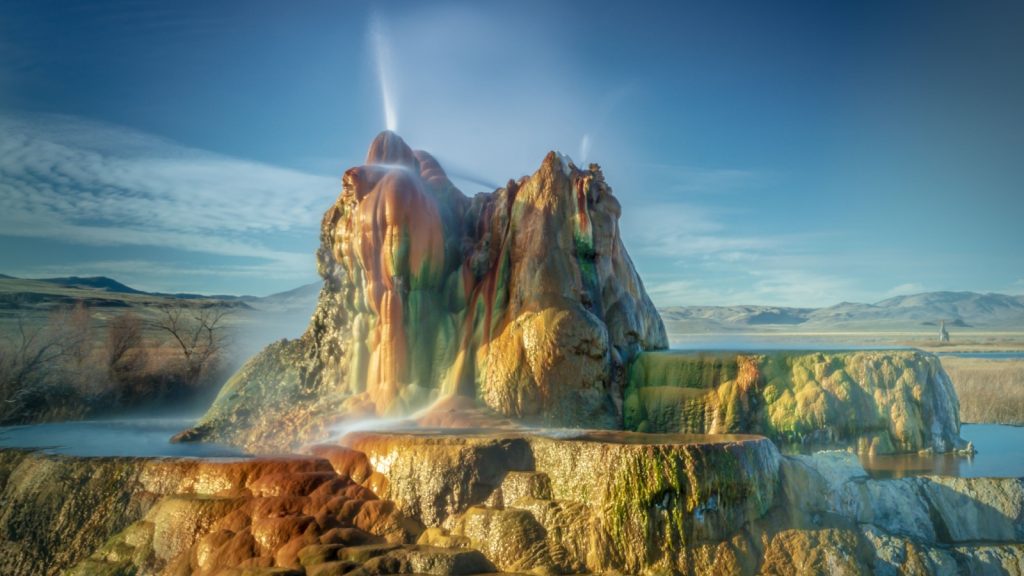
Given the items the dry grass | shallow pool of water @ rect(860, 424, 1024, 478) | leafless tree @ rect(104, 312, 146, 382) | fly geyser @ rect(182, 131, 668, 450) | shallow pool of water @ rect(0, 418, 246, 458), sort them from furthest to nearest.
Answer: leafless tree @ rect(104, 312, 146, 382), the dry grass, fly geyser @ rect(182, 131, 668, 450), shallow pool of water @ rect(0, 418, 246, 458), shallow pool of water @ rect(860, 424, 1024, 478)

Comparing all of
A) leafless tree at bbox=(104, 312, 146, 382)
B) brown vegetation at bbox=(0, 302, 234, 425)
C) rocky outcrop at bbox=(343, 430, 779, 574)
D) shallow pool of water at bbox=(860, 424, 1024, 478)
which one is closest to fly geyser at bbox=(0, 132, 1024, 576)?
rocky outcrop at bbox=(343, 430, 779, 574)

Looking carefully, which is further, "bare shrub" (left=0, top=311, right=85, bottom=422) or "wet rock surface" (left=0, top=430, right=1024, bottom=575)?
"bare shrub" (left=0, top=311, right=85, bottom=422)

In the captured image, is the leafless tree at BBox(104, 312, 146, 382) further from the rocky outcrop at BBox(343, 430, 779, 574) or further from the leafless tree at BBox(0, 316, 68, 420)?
the rocky outcrop at BBox(343, 430, 779, 574)

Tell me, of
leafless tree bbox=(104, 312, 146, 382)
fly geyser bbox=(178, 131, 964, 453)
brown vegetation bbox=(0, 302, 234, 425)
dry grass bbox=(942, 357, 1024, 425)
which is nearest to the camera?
fly geyser bbox=(178, 131, 964, 453)

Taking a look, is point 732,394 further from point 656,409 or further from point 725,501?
point 725,501

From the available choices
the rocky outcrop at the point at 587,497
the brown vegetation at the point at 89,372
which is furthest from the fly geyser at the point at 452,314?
the brown vegetation at the point at 89,372

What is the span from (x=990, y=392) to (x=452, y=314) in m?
20.8

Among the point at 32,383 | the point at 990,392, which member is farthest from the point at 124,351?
the point at 990,392

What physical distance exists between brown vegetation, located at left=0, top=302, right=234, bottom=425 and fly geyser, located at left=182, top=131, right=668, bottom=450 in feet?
47.1

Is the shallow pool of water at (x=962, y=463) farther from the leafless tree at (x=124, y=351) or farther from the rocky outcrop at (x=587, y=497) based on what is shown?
the leafless tree at (x=124, y=351)

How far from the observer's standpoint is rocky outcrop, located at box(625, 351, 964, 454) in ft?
52.3

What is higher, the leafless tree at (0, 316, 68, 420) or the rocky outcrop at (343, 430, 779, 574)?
the leafless tree at (0, 316, 68, 420)

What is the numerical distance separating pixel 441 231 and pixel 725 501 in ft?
34.9

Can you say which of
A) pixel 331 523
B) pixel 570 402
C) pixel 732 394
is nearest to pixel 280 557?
pixel 331 523
